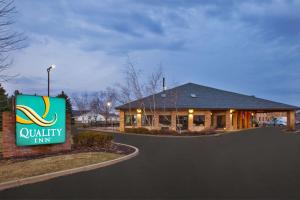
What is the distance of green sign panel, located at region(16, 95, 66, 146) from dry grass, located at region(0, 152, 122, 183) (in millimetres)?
2109

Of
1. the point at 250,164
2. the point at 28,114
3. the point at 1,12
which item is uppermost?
the point at 1,12

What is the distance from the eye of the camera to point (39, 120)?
17125 millimetres

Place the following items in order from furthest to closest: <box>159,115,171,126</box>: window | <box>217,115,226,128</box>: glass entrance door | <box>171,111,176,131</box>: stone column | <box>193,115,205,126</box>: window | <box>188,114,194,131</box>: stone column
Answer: <box>217,115,226,128</box>: glass entrance door
<box>159,115,171,126</box>: window
<box>193,115,205,126</box>: window
<box>171,111,176,131</box>: stone column
<box>188,114,194,131</box>: stone column

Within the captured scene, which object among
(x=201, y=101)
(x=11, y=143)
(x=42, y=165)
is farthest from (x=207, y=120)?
(x=42, y=165)

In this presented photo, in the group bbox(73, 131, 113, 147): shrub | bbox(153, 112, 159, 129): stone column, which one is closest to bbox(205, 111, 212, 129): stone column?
bbox(153, 112, 159, 129): stone column

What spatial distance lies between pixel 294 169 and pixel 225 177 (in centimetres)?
334

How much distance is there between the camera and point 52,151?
58.3ft

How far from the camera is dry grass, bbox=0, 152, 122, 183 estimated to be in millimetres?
11265

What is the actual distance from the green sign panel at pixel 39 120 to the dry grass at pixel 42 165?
2.11m

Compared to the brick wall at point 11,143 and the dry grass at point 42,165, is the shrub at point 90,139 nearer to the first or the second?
the brick wall at point 11,143

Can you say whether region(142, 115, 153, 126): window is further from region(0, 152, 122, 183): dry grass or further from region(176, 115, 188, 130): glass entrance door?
region(0, 152, 122, 183): dry grass

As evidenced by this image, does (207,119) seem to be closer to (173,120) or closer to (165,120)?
(173,120)

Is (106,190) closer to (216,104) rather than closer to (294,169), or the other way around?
(294,169)

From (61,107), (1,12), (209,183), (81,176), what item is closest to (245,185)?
(209,183)
